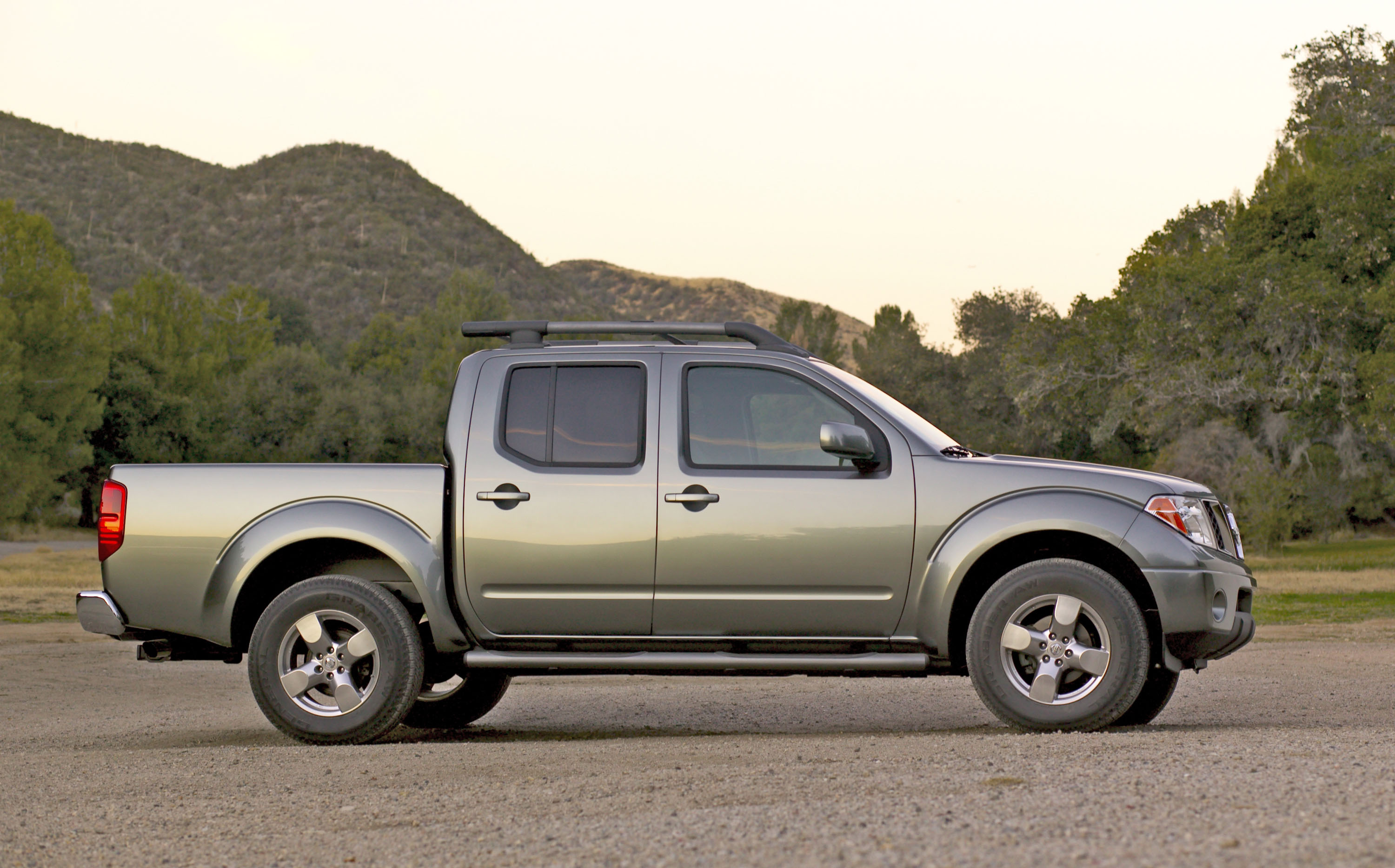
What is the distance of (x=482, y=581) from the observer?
714 centimetres

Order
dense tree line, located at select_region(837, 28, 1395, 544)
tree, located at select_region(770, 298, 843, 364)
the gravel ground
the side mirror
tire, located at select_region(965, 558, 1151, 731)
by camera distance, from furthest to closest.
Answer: tree, located at select_region(770, 298, 843, 364) → dense tree line, located at select_region(837, 28, 1395, 544) → the side mirror → tire, located at select_region(965, 558, 1151, 731) → the gravel ground

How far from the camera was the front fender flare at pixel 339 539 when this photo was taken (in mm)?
7168

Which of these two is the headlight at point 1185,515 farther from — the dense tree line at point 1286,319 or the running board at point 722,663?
the dense tree line at point 1286,319

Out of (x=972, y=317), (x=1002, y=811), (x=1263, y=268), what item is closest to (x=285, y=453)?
(x=972, y=317)

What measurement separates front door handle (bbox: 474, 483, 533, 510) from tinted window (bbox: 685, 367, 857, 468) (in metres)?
0.92

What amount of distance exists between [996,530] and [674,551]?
1.66m

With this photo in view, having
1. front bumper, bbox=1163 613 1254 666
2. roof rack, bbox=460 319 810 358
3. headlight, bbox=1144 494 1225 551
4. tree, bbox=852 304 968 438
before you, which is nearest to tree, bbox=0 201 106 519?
tree, bbox=852 304 968 438

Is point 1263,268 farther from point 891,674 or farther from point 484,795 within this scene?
point 484,795

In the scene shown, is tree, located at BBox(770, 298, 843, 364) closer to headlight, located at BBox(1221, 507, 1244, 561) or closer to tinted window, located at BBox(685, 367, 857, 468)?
headlight, located at BBox(1221, 507, 1244, 561)

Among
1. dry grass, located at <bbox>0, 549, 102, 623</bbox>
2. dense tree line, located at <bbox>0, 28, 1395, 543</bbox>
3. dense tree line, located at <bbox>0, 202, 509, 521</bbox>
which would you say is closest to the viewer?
dry grass, located at <bbox>0, 549, 102, 623</bbox>

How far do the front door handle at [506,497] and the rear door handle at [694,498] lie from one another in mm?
761

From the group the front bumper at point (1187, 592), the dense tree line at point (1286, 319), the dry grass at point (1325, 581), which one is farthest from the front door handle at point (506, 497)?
the dry grass at point (1325, 581)

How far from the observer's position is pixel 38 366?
44656 mm

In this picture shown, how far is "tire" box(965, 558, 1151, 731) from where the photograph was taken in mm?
6656
